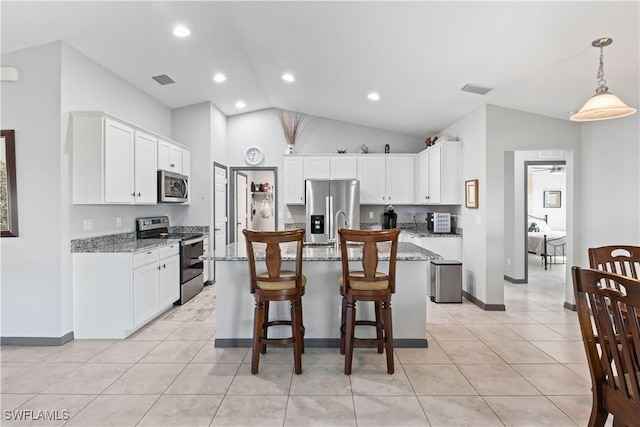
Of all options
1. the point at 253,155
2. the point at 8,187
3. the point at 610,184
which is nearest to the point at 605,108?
the point at 610,184

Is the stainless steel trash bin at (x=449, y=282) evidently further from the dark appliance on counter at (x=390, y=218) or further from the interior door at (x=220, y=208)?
the interior door at (x=220, y=208)

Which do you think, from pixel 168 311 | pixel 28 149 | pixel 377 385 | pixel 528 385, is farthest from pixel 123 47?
pixel 528 385

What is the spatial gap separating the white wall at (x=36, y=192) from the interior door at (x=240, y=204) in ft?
11.5

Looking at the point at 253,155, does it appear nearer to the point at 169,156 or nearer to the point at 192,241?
the point at 169,156

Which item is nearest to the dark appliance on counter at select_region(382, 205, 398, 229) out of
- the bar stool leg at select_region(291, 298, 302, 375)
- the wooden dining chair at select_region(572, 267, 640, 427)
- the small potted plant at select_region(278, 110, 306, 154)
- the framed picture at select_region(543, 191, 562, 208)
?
the small potted plant at select_region(278, 110, 306, 154)

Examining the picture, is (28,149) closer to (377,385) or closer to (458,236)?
(377,385)

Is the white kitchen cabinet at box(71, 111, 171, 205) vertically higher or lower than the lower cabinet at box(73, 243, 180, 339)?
higher

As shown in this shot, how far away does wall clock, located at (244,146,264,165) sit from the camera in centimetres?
629

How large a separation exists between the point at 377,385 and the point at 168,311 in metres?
2.94

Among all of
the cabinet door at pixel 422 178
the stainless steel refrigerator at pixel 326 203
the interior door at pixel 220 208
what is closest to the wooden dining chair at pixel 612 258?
the cabinet door at pixel 422 178

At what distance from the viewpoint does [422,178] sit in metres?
5.63

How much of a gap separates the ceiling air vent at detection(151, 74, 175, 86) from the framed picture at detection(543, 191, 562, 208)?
10.1m

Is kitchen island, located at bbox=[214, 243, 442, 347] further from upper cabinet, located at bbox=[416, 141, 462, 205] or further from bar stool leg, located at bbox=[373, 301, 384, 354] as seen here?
upper cabinet, located at bbox=[416, 141, 462, 205]

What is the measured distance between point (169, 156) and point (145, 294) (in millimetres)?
1981
